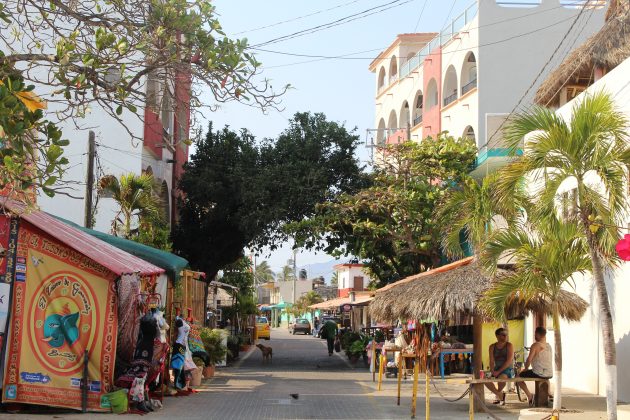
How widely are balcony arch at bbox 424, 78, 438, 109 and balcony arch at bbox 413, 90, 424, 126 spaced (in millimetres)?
1647

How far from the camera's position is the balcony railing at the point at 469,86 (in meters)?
37.3

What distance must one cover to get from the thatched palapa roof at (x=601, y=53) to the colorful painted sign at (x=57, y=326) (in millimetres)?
10501

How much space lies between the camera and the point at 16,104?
7.43 m

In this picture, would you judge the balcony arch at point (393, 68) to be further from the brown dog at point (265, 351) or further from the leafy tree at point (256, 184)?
the brown dog at point (265, 351)

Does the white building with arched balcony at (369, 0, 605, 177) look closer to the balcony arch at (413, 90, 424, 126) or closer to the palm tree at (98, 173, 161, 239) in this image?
the balcony arch at (413, 90, 424, 126)

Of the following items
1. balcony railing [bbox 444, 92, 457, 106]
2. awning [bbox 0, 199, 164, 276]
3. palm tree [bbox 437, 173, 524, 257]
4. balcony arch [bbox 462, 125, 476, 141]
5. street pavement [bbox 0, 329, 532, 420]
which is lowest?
street pavement [bbox 0, 329, 532, 420]

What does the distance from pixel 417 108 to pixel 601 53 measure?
28.5 metres

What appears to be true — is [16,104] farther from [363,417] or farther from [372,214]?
[372,214]

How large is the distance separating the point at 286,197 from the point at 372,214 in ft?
9.62

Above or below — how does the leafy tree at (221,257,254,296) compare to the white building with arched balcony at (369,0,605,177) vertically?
below

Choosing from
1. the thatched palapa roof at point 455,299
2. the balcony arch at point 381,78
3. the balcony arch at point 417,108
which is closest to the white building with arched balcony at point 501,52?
the balcony arch at point 417,108

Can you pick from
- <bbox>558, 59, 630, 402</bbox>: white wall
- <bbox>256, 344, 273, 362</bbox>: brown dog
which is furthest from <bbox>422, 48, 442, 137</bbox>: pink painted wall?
<bbox>558, 59, 630, 402</bbox>: white wall

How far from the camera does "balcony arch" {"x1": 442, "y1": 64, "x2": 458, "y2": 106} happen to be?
4075cm

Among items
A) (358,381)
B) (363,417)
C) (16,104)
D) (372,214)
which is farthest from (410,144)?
(16,104)
